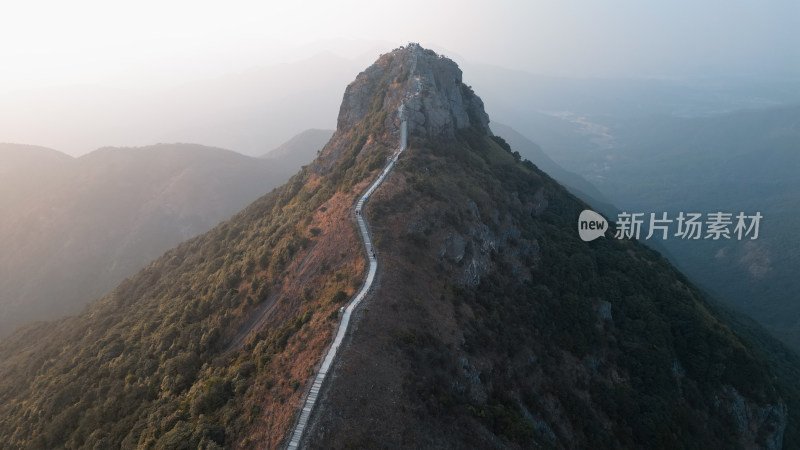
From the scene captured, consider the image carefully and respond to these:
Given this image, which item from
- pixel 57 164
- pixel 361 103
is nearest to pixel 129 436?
pixel 361 103

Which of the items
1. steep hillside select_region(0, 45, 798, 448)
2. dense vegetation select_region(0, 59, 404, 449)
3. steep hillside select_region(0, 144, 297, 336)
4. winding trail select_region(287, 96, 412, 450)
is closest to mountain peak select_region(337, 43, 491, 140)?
steep hillside select_region(0, 45, 798, 448)

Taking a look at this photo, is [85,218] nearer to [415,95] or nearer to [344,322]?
[415,95]

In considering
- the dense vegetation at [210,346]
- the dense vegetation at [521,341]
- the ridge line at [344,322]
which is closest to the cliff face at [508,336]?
the dense vegetation at [521,341]

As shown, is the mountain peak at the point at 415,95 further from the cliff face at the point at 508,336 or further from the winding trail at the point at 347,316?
the winding trail at the point at 347,316

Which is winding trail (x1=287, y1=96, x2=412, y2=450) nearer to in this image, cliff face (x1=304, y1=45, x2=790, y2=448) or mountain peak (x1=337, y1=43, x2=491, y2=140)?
cliff face (x1=304, y1=45, x2=790, y2=448)

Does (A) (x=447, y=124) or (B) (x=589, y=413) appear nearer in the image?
(B) (x=589, y=413)

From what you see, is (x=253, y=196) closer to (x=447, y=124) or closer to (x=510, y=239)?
(x=447, y=124)
